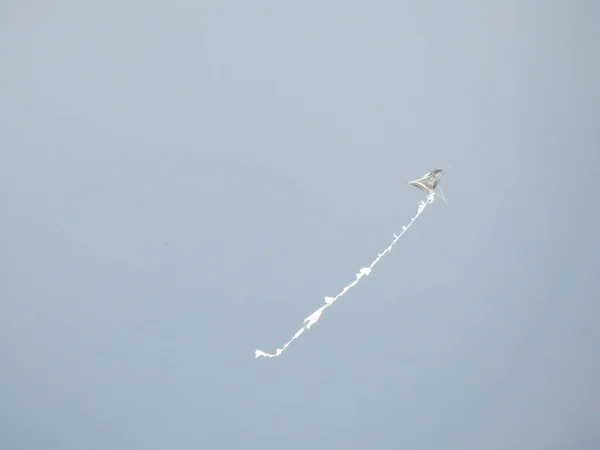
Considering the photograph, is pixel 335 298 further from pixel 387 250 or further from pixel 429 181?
pixel 429 181

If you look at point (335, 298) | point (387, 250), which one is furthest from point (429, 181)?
point (335, 298)

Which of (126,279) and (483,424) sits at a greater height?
(126,279)

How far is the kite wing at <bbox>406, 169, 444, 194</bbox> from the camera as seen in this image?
61.8 inches

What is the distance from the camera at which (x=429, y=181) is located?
1.58m

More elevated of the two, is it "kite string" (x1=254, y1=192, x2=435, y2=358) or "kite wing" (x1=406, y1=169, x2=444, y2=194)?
Answer: "kite wing" (x1=406, y1=169, x2=444, y2=194)

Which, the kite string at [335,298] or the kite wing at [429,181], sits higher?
the kite wing at [429,181]

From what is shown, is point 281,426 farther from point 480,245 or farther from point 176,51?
point 176,51

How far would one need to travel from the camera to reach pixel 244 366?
4.90ft

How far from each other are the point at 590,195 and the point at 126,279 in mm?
1220

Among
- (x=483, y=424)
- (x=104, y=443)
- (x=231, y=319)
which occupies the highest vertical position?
(x=231, y=319)

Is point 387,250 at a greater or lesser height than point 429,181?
lesser

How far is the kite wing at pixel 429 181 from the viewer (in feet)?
5.15

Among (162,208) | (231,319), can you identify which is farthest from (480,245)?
(162,208)

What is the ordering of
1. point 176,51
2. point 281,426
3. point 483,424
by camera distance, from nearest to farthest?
point 176,51, point 281,426, point 483,424
